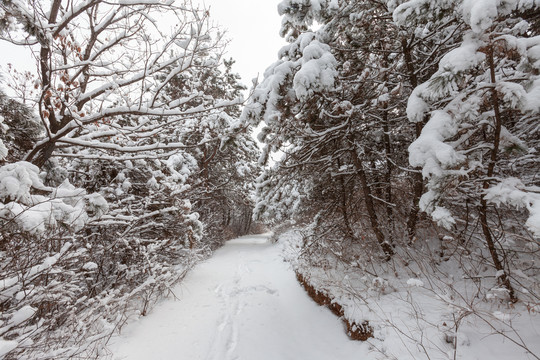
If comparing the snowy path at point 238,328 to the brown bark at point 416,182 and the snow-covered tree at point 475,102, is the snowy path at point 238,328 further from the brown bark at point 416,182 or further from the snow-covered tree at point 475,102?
the snow-covered tree at point 475,102

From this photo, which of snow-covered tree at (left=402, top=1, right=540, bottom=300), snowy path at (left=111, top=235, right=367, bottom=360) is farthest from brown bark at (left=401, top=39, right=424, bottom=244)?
snowy path at (left=111, top=235, right=367, bottom=360)

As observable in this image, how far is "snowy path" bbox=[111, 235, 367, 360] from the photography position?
3869 mm

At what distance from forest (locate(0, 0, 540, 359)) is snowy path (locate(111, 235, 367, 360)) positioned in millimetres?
377

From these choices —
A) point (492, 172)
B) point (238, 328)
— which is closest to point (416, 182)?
point (492, 172)

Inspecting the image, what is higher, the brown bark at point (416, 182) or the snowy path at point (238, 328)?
the brown bark at point (416, 182)

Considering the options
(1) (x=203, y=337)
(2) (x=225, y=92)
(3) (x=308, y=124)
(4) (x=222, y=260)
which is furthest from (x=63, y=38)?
(2) (x=225, y=92)

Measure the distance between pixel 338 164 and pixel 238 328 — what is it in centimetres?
437

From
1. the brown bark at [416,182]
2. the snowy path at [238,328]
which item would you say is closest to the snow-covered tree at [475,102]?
the brown bark at [416,182]

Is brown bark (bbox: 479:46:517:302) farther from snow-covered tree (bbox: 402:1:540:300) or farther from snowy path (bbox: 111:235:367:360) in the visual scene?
snowy path (bbox: 111:235:367:360)

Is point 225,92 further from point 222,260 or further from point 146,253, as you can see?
point 146,253

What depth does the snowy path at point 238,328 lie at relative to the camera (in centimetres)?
387

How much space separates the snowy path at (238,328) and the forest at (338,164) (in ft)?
1.24

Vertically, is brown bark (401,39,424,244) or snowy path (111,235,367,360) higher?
brown bark (401,39,424,244)

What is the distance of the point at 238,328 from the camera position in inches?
187
